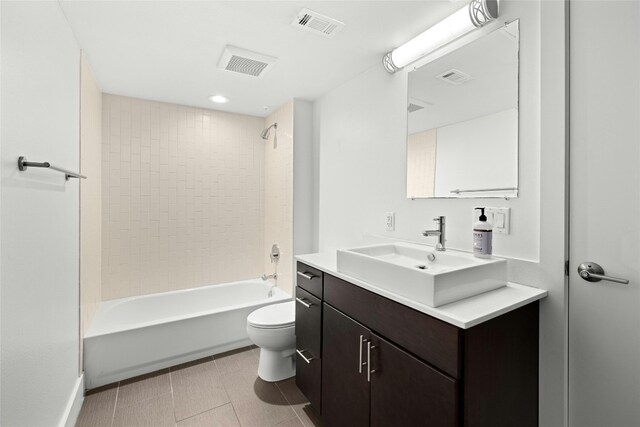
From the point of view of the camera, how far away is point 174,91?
8.67ft

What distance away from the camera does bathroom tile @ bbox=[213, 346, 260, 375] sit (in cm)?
230

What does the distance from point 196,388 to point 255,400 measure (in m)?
0.44

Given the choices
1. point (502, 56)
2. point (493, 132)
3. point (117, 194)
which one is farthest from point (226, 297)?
point (502, 56)

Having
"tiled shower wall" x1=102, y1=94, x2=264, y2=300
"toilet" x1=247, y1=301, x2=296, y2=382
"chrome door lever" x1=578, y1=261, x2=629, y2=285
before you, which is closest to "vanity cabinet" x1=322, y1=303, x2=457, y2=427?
"toilet" x1=247, y1=301, x2=296, y2=382

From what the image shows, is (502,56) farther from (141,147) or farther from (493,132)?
(141,147)

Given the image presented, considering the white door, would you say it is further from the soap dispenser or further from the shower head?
the shower head

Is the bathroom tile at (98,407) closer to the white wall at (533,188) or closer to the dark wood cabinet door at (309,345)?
the dark wood cabinet door at (309,345)

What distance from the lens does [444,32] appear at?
151 centimetres

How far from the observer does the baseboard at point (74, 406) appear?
1.57 m

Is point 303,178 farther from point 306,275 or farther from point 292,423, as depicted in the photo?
point 292,423

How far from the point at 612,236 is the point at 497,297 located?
0.43 metres

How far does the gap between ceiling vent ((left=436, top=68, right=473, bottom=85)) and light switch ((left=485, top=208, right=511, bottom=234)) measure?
0.68 meters

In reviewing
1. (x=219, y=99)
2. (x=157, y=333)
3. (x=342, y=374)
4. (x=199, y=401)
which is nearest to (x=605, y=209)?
(x=342, y=374)

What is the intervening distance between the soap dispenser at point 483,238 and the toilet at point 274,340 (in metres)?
1.29
